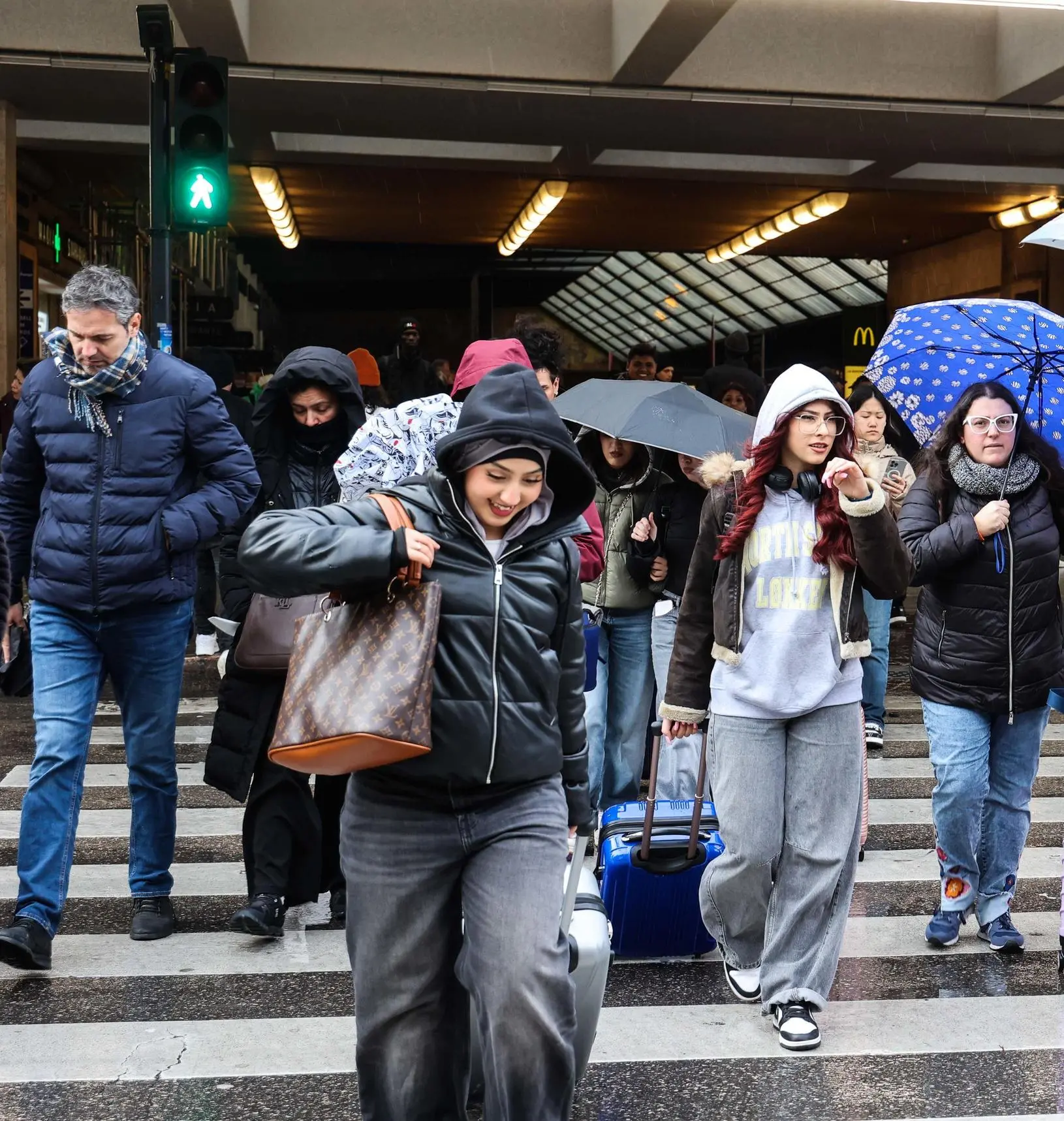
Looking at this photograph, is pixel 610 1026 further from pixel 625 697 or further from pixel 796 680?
pixel 625 697

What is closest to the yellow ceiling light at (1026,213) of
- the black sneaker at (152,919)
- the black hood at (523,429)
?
the black sneaker at (152,919)

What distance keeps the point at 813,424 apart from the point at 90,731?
2.61 metres

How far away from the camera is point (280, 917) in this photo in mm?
5203

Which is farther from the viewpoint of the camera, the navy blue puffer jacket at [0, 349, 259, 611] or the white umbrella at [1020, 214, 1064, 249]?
the navy blue puffer jacket at [0, 349, 259, 611]

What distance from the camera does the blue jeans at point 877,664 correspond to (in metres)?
8.23

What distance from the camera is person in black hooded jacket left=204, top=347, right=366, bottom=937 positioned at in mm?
5133

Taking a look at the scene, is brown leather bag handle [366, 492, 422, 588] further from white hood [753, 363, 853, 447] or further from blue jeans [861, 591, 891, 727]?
blue jeans [861, 591, 891, 727]

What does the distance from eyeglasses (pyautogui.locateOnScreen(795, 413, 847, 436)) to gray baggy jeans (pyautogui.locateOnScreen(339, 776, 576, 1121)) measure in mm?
1615

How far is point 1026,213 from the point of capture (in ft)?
72.5

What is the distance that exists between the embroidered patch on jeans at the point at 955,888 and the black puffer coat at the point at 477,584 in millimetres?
2389

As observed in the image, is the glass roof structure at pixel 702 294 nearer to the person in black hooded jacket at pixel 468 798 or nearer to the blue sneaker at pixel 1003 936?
the blue sneaker at pixel 1003 936

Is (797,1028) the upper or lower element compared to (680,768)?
lower

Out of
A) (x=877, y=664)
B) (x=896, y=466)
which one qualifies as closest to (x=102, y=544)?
(x=896, y=466)

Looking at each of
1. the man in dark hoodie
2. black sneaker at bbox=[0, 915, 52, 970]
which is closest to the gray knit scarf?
black sneaker at bbox=[0, 915, 52, 970]
